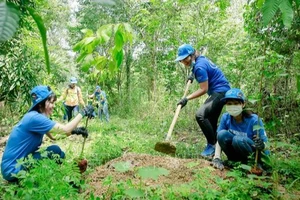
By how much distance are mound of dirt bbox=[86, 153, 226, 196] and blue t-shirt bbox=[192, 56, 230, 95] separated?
102 cm

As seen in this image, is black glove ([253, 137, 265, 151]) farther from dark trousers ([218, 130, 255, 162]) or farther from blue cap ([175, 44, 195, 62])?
blue cap ([175, 44, 195, 62])

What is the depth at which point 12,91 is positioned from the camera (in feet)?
21.0

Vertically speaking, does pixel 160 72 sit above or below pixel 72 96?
above

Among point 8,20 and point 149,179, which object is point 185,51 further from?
point 8,20

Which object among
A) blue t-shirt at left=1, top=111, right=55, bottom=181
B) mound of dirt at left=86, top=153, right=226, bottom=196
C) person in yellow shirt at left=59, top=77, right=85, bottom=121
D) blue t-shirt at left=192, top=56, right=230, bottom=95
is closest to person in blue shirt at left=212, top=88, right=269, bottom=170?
mound of dirt at left=86, top=153, right=226, bottom=196

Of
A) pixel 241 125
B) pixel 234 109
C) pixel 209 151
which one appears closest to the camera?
pixel 234 109

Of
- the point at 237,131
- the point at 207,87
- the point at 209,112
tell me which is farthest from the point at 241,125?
the point at 207,87

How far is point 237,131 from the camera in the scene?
3.45 m

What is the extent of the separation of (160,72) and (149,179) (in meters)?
8.23

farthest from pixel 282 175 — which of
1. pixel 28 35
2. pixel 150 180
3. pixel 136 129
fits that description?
pixel 28 35

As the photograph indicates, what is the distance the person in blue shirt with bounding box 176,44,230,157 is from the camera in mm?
3904

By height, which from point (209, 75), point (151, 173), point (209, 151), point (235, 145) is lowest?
point (209, 151)

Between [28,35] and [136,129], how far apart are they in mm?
3114

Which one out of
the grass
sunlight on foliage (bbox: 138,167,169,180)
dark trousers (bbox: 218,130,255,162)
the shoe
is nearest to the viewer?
sunlight on foliage (bbox: 138,167,169,180)
